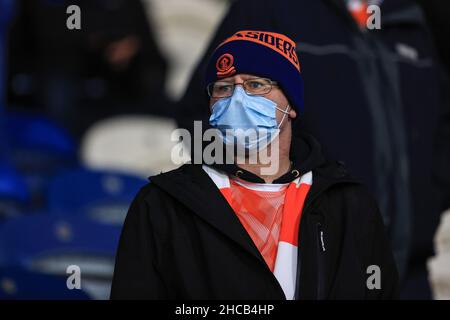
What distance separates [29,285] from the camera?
399cm

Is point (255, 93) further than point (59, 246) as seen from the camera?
No

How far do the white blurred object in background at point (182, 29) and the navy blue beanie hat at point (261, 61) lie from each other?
6160 mm

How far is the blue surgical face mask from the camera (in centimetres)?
238

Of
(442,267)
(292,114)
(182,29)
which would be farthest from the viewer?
(182,29)

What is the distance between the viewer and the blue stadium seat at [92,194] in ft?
18.3

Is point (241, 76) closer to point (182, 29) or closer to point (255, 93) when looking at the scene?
point (255, 93)

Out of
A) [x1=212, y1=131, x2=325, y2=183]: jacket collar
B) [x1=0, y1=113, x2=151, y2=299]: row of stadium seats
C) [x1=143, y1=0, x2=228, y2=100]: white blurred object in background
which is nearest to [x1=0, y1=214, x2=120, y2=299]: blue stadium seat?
[x1=0, y1=113, x2=151, y2=299]: row of stadium seats

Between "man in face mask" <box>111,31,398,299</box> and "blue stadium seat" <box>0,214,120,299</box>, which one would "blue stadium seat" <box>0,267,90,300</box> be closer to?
"blue stadium seat" <box>0,214,120,299</box>

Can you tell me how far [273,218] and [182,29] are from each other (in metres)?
7.71

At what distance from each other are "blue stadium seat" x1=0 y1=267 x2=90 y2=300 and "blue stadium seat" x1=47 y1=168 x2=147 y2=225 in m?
1.30

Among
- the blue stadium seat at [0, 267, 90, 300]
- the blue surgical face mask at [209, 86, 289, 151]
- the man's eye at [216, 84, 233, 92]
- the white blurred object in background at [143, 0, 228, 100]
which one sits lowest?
the blue stadium seat at [0, 267, 90, 300]

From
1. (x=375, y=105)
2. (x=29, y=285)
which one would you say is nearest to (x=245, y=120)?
(x=375, y=105)

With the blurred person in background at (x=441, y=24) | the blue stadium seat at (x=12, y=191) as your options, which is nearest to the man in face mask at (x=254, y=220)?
the blurred person in background at (x=441, y=24)

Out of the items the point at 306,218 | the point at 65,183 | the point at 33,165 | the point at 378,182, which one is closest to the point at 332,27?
the point at 378,182
